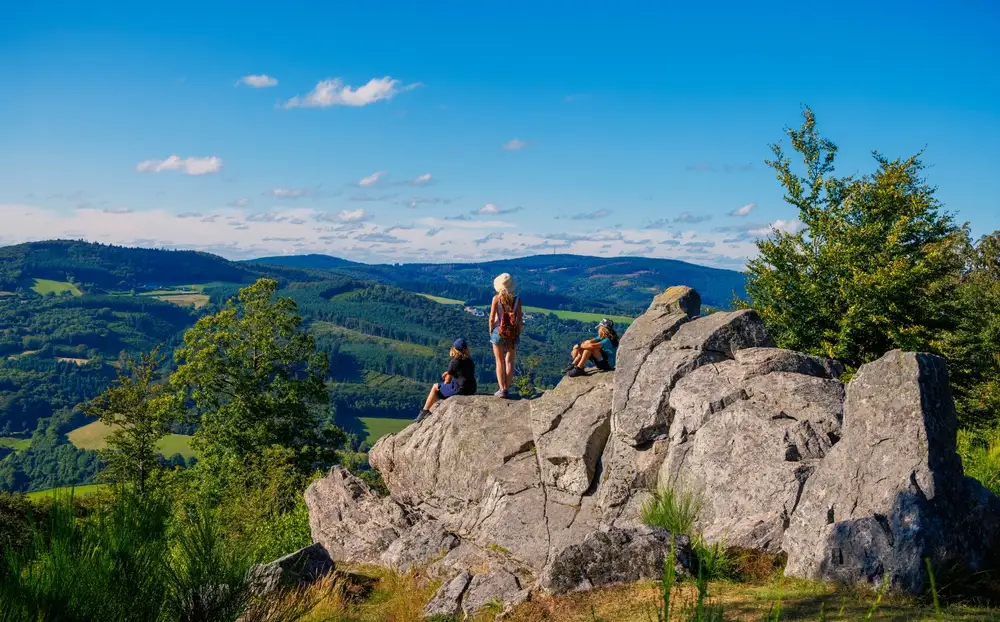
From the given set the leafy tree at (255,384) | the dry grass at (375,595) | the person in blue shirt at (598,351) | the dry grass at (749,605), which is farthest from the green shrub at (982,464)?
the leafy tree at (255,384)

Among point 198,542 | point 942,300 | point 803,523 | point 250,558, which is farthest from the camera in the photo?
point 942,300

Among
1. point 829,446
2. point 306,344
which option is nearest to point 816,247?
point 829,446

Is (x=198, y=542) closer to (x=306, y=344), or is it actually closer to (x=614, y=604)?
(x=614, y=604)

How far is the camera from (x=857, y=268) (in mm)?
25172

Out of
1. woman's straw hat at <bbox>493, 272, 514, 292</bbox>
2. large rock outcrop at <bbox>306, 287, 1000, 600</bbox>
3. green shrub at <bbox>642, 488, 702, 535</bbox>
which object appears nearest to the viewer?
large rock outcrop at <bbox>306, 287, 1000, 600</bbox>

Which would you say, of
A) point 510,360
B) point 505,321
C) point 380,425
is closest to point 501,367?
point 510,360

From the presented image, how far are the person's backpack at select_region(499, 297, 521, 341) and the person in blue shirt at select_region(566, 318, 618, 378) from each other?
171 centimetres

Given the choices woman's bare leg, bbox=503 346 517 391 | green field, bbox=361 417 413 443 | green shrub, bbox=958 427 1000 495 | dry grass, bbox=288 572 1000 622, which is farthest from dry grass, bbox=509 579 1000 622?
green field, bbox=361 417 413 443

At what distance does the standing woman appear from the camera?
18047 mm

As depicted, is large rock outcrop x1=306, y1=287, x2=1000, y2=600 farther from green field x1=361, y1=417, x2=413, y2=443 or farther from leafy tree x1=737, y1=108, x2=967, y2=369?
green field x1=361, y1=417, x2=413, y2=443

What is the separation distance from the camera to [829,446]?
12.3 metres

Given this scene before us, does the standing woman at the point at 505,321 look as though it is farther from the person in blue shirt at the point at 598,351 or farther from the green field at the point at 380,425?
the green field at the point at 380,425

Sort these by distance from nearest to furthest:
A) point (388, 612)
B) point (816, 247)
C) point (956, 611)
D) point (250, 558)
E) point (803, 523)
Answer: point (250, 558) < point (956, 611) < point (803, 523) < point (388, 612) < point (816, 247)

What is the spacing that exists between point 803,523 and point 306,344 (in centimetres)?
3341
